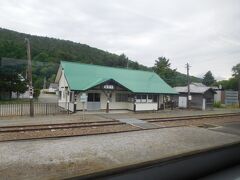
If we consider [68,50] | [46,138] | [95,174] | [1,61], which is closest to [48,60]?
[68,50]

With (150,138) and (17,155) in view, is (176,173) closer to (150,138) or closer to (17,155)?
(17,155)

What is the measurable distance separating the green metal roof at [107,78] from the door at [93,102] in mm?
1275

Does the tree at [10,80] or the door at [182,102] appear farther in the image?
the door at [182,102]

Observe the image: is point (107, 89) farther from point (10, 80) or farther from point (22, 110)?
point (10, 80)

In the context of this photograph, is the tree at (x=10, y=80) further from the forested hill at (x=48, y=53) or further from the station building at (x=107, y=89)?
the station building at (x=107, y=89)

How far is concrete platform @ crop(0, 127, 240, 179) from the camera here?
6273mm

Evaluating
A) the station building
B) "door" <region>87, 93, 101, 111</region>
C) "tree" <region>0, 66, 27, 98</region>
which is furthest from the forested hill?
"door" <region>87, 93, 101, 111</region>

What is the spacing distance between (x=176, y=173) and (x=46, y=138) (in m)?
7.70

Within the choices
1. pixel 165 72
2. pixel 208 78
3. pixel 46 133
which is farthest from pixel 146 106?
pixel 208 78

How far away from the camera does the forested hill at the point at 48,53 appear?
144 ft

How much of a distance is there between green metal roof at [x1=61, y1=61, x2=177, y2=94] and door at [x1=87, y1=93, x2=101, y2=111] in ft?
4.18

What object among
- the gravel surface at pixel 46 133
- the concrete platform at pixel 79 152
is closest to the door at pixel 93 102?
the gravel surface at pixel 46 133

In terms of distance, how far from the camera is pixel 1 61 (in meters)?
32.7

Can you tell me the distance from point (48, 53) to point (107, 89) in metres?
42.6
